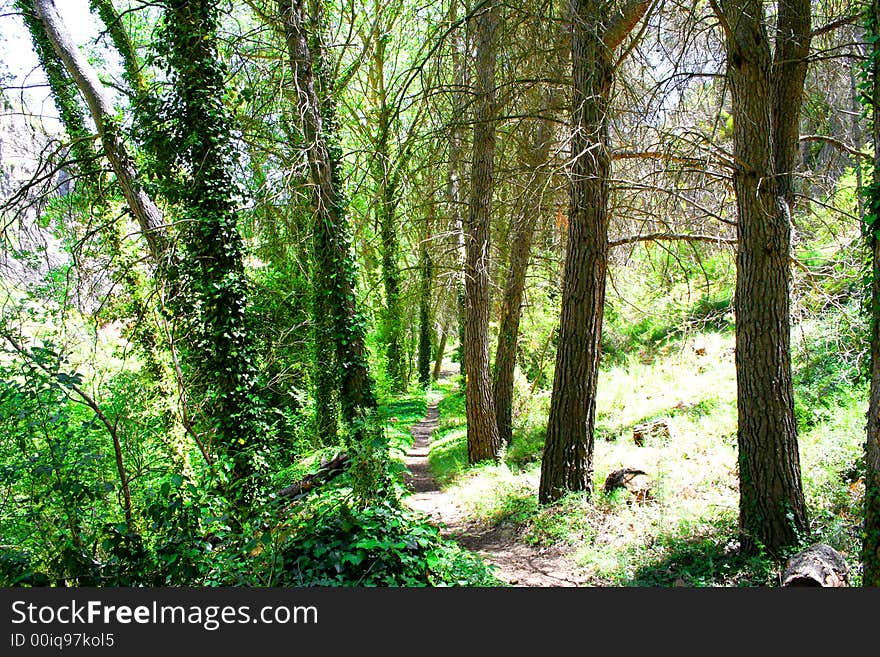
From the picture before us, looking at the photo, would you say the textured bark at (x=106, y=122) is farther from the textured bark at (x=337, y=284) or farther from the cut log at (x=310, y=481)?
the cut log at (x=310, y=481)

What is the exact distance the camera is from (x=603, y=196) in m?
7.30

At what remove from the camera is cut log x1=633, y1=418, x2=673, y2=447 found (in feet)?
29.9

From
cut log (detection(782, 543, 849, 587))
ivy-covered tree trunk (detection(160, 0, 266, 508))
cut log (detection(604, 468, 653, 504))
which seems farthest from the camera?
ivy-covered tree trunk (detection(160, 0, 266, 508))

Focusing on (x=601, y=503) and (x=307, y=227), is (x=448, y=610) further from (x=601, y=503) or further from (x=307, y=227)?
(x=307, y=227)

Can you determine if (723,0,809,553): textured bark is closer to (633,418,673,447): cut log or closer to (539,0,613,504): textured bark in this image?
(539,0,613,504): textured bark

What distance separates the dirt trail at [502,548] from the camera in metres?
6.01

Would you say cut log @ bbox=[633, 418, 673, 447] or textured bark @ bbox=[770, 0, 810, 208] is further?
cut log @ bbox=[633, 418, 673, 447]

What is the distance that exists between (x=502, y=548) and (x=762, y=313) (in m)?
4.16

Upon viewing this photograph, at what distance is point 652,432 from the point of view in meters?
9.33

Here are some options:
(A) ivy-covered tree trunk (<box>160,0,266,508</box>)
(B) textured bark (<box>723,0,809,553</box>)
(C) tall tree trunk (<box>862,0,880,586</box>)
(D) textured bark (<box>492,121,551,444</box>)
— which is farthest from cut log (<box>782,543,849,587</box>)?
(D) textured bark (<box>492,121,551,444</box>)

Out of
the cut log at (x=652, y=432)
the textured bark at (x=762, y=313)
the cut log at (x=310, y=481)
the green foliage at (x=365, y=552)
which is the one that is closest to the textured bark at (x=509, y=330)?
the cut log at (x=652, y=432)

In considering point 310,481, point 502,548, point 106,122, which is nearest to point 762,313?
point 502,548

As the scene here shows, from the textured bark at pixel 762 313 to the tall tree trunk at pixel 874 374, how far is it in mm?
1785

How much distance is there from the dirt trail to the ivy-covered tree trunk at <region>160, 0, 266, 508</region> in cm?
275
